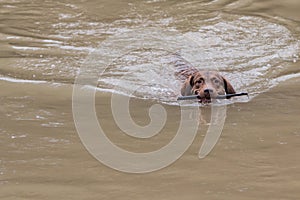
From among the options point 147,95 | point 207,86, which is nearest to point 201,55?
point 147,95

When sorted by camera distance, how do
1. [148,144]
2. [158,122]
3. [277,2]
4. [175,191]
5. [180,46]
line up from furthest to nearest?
[277,2]
[180,46]
[158,122]
[148,144]
[175,191]

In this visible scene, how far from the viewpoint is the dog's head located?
256 inches

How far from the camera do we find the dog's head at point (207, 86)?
21.3 ft

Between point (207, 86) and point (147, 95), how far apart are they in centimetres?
76

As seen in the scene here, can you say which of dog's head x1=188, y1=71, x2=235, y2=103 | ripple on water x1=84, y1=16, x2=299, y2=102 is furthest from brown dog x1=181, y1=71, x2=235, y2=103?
ripple on water x1=84, y1=16, x2=299, y2=102

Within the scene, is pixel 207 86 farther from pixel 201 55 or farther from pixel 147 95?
pixel 201 55

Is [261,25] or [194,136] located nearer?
[194,136]

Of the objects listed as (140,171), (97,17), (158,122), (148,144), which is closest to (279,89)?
(158,122)

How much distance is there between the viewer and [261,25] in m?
9.80

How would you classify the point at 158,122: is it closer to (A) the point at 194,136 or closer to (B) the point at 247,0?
(A) the point at 194,136

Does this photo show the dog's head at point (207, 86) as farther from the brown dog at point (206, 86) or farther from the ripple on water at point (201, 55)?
the ripple on water at point (201, 55)

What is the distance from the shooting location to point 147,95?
23.0 ft

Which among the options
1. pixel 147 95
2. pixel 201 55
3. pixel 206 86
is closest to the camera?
pixel 206 86

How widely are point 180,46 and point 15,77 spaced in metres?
2.75
